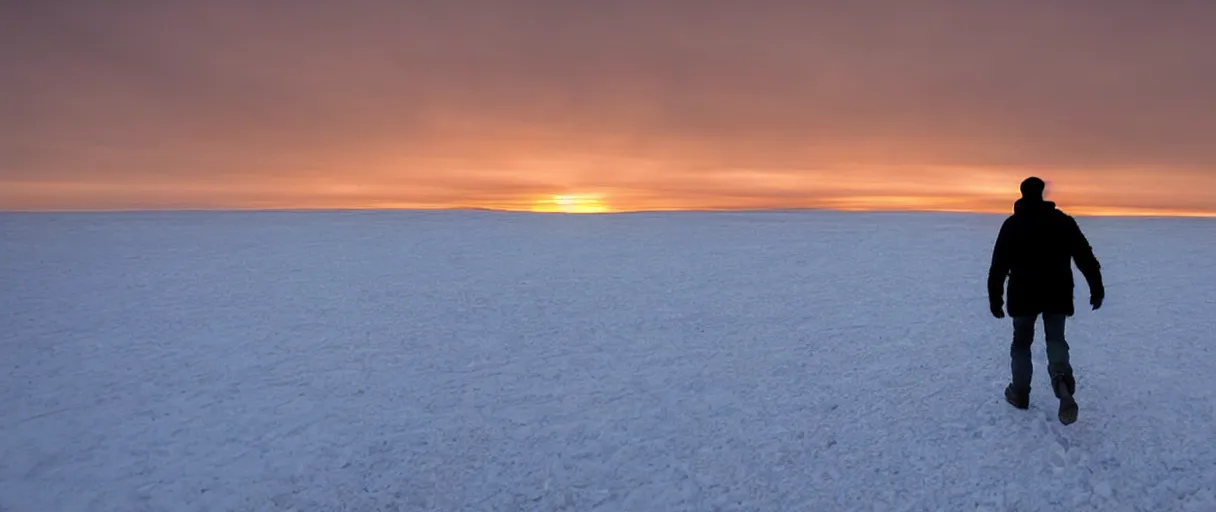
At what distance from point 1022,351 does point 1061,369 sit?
1.39 feet

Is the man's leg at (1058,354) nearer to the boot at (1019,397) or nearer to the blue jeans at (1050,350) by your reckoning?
the blue jeans at (1050,350)

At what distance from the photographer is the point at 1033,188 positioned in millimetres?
6500

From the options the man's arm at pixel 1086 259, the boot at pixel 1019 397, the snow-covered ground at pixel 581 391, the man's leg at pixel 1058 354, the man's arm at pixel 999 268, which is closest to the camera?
the snow-covered ground at pixel 581 391

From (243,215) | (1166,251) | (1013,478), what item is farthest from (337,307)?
(1166,251)

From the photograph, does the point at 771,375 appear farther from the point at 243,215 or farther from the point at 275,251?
the point at 243,215

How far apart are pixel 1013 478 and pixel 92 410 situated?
30.8ft

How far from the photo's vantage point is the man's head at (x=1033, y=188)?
650cm

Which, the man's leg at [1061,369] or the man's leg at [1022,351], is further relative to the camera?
the man's leg at [1022,351]

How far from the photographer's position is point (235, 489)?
632 centimetres

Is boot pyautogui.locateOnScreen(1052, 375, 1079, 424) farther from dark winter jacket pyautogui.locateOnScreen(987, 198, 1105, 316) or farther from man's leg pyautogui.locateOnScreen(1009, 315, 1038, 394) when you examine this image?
dark winter jacket pyautogui.locateOnScreen(987, 198, 1105, 316)

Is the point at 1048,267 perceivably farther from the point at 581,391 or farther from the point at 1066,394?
the point at 581,391

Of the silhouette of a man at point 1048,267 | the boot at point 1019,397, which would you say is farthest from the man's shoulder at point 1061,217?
the boot at point 1019,397

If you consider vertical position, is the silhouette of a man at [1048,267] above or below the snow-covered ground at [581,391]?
above

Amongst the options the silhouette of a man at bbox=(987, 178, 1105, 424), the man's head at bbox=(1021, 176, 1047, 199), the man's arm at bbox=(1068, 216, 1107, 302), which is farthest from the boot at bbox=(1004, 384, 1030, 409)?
the man's head at bbox=(1021, 176, 1047, 199)
